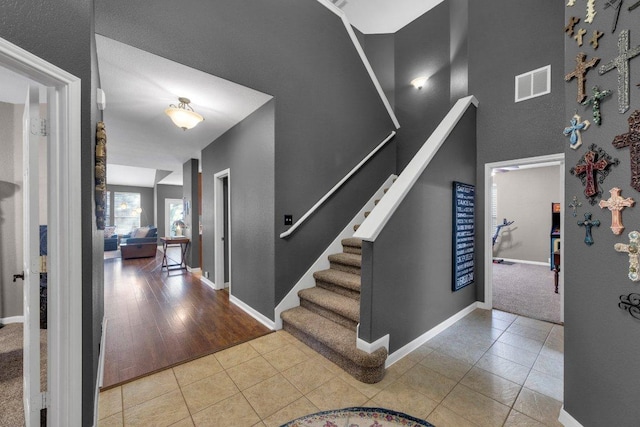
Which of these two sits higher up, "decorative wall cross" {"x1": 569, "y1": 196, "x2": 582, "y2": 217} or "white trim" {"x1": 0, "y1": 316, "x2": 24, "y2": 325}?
"decorative wall cross" {"x1": 569, "y1": 196, "x2": 582, "y2": 217}

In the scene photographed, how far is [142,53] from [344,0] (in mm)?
4315

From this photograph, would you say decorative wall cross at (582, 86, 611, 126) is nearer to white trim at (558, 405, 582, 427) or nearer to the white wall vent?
white trim at (558, 405, 582, 427)

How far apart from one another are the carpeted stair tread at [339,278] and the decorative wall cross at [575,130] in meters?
2.01

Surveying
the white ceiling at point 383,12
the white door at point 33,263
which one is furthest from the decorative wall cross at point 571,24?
the white ceiling at point 383,12

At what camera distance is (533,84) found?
338 centimetres

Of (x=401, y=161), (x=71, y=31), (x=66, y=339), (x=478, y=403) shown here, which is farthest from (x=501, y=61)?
(x=66, y=339)

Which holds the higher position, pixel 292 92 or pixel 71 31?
pixel 292 92

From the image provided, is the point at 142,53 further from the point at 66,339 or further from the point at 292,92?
the point at 66,339

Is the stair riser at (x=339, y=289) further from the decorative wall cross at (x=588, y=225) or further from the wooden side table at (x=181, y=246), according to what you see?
the wooden side table at (x=181, y=246)

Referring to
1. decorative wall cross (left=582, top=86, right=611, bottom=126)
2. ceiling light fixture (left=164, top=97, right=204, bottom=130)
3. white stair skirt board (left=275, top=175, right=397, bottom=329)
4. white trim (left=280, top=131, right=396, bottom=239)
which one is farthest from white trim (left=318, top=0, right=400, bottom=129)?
decorative wall cross (left=582, top=86, right=611, bottom=126)

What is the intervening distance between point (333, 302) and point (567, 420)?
1.84 m

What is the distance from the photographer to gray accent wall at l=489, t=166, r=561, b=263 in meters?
6.52

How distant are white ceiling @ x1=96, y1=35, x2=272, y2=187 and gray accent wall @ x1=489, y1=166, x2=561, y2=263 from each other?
24.5 ft

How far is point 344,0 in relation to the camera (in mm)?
4805
